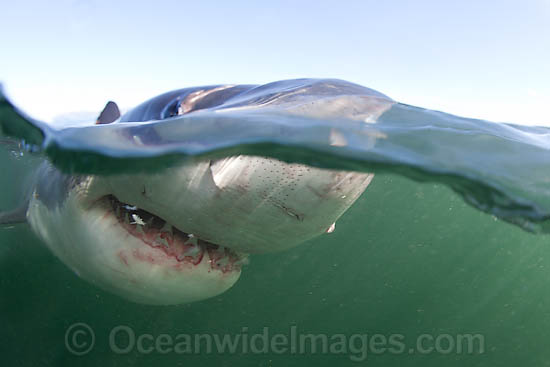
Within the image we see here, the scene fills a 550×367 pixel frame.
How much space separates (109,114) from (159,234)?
71.4 inches

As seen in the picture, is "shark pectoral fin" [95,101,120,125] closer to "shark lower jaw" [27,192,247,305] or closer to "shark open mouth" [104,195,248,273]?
"shark lower jaw" [27,192,247,305]

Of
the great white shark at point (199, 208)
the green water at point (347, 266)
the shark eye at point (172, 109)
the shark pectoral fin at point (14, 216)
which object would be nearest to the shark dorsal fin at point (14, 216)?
the shark pectoral fin at point (14, 216)

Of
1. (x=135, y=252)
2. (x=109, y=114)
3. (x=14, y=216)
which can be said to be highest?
(x=109, y=114)

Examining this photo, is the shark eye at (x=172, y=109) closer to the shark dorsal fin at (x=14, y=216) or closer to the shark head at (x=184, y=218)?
the shark head at (x=184, y=218)

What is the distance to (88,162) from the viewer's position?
994mm

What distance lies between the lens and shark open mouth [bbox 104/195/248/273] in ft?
4.83

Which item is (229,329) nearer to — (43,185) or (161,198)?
(43,185)

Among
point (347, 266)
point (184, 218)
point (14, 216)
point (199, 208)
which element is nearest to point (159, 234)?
point (184, 218)

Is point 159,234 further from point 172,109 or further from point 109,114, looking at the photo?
point 109,114

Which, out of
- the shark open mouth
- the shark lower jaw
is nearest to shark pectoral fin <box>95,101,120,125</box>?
the shark lower jaw

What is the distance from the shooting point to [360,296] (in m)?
6.27

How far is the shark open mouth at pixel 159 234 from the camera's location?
4.83 ft

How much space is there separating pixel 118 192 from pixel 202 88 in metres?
0.76

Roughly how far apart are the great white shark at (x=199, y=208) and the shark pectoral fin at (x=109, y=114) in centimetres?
103
